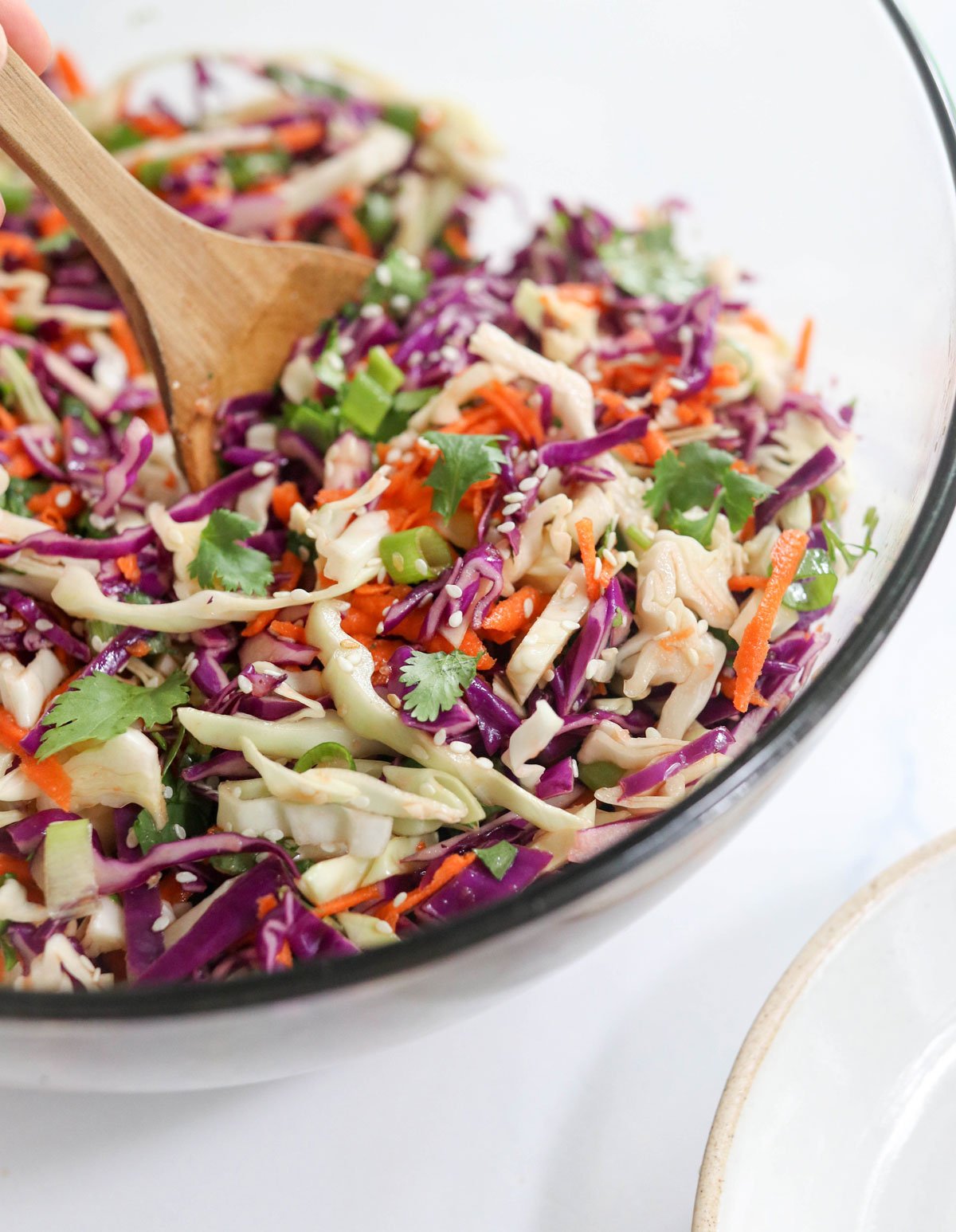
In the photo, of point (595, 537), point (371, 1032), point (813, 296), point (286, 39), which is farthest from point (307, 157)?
point (371, 1032)

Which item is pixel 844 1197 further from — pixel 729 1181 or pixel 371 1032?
pixel 371 1032

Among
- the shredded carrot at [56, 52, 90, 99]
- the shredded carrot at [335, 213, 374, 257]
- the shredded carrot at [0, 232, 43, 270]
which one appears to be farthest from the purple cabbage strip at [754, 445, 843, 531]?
the shredded carrot at [56, 52, 90, 99]

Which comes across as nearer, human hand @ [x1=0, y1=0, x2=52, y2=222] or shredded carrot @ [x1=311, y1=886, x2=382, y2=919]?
shredded carrot @ [x1=311, y1=886, x2=382, y2=919]

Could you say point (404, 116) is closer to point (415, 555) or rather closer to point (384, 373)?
point (384, 373)

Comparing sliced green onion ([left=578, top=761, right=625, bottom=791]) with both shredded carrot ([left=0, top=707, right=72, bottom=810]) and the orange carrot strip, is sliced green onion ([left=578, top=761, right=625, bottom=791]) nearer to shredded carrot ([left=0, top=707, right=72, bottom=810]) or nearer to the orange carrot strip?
the orange carrot strip

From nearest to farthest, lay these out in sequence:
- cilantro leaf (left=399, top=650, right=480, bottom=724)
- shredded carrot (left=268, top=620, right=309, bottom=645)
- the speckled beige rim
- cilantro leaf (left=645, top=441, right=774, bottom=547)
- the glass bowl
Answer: the glass bowl → the speckled beige rim → cilantro leaf (left=399, top=650, right=480, bottom=724) → shredded carrot (left=268, top=620, right=309, bottom=645) → cilantro leaf (left=645, top=441, right=774, bottom=547)

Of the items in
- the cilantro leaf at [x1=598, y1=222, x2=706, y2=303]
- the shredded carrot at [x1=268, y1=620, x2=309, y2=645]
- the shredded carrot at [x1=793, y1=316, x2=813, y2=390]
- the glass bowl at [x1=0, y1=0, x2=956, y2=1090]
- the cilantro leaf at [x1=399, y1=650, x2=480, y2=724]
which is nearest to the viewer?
the glass bowl at [x1=0, y1=0, x2=956, y2=1090]

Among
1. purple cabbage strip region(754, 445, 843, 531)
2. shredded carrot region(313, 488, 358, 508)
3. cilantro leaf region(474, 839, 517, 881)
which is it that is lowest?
cilantro leaf region(474, 839, 517, 881)
